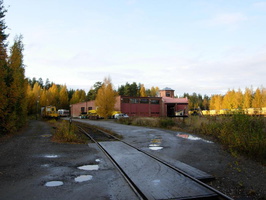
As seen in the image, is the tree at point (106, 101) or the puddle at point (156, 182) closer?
the puddle at point (156, 182)

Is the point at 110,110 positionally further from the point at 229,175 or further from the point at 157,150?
the point at 229,175

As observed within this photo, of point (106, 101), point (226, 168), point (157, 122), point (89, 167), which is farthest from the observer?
point (106, 101)

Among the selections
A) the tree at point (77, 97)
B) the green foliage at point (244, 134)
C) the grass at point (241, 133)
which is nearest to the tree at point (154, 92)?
the tree at point (77, 97)

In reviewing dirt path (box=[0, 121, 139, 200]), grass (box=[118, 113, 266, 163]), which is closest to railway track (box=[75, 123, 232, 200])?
dirt path (box=[0, 121, 139, 200])

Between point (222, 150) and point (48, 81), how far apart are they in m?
157

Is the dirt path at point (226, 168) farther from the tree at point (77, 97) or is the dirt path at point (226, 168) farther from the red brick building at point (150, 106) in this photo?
the tree at point (77, 97)

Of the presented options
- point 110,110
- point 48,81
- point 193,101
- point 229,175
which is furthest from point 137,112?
point 48,81

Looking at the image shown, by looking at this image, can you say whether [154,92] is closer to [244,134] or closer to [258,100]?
[258,100]

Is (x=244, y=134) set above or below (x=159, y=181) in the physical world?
above

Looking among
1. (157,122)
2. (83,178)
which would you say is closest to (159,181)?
(83,178)

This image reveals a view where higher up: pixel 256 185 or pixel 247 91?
pixel 247 91

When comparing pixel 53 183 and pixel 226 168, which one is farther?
pixel 226 168

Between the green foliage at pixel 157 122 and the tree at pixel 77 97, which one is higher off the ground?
the tree at pixel 77 97

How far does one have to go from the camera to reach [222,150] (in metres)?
9.82
